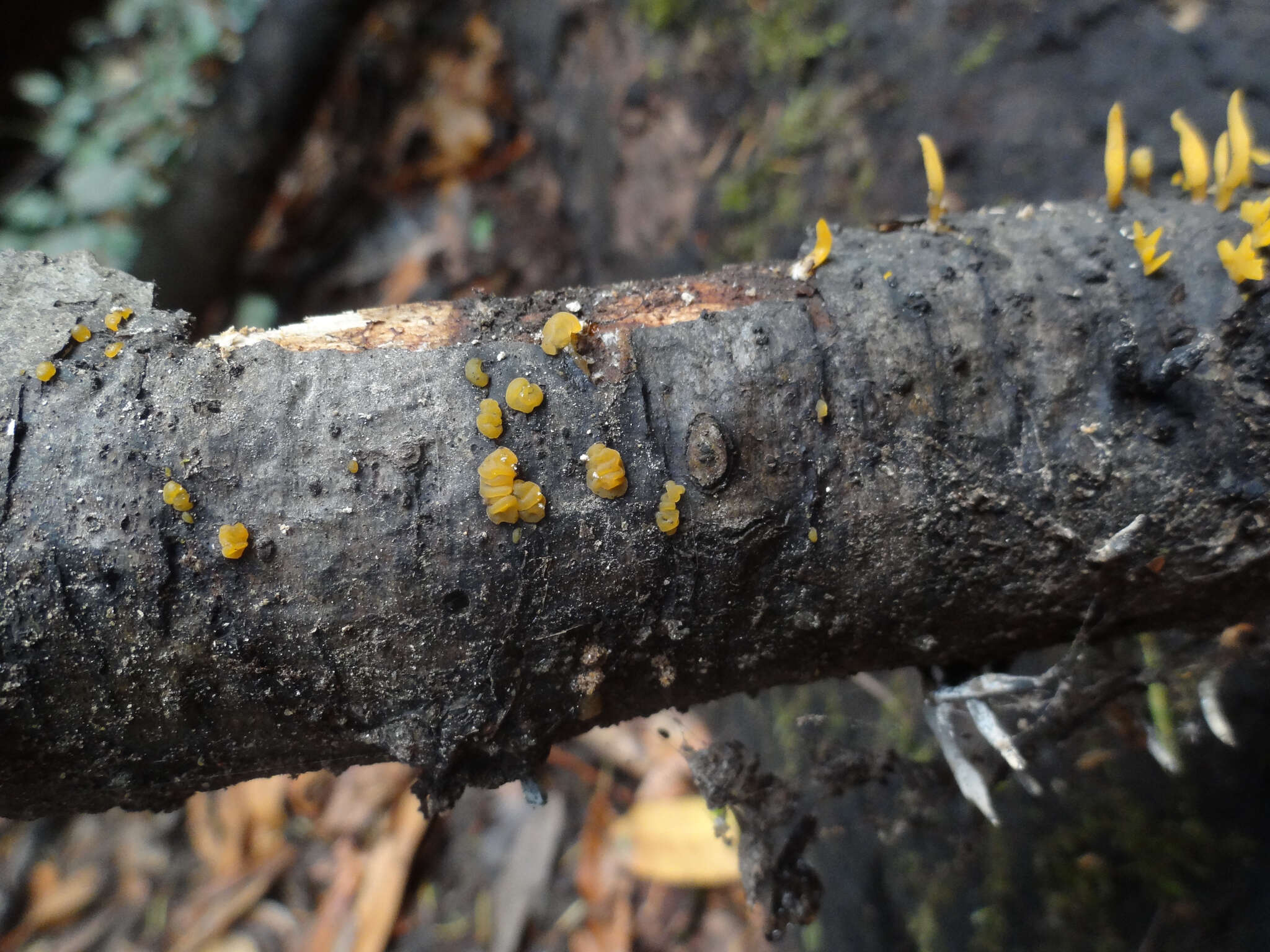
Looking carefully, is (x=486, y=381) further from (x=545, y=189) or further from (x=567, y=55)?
(x=545, y=189)

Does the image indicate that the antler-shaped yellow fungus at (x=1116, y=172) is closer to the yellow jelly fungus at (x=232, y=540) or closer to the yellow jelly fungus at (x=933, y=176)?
the yellow jelly fungus at (x=933, y=176)

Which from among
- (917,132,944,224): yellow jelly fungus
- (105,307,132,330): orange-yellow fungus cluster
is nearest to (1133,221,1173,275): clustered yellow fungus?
(917,132,944,224): yellow jelly fungus

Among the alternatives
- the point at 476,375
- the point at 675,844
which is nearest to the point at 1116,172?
the point at 476,375

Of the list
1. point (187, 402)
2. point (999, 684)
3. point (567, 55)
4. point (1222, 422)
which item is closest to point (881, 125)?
point (567, 55)

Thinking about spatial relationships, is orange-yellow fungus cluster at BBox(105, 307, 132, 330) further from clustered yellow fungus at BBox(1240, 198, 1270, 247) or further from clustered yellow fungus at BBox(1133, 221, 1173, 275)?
clustered yellow fungus at BBox(1240, 198, 1270, 247)

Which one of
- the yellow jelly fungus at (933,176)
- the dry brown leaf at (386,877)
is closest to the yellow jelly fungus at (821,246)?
the yellow jelly fungus at (933,176)

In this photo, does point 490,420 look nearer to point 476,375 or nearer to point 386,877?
point 476,375
